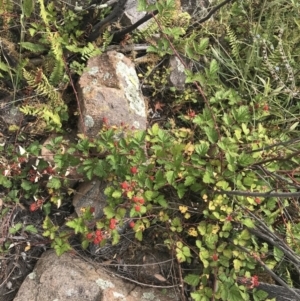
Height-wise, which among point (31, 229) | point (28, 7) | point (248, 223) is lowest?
point (248, 223)

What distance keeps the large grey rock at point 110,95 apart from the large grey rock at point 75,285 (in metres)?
0.95

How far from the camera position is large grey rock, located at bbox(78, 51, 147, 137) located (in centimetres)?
327

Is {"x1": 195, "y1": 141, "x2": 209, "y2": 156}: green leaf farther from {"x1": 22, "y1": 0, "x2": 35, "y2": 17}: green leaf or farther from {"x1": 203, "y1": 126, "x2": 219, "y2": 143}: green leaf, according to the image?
{"x1": 22, "y1": 0, "x2": 35, "y2": 17}: green leaf

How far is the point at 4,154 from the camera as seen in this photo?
3.25m

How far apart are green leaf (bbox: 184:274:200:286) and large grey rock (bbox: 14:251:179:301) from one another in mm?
216

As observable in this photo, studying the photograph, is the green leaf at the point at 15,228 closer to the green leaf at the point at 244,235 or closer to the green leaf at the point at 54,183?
the green leaf at the point at 54,183

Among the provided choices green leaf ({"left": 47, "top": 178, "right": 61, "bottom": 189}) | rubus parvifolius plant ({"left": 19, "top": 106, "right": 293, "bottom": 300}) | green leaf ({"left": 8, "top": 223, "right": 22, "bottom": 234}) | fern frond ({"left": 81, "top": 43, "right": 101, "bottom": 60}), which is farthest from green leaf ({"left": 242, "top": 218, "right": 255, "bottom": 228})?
fern frond ({"left": 81, "top": 43, "right": 101, "bottom": 60})

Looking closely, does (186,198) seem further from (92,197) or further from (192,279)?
(92,197)

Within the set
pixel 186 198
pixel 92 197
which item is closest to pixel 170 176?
pixel 186 198

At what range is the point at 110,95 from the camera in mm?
3342

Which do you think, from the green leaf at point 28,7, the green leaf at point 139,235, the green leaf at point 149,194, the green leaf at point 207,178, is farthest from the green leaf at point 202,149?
the green leaf at point 28,7

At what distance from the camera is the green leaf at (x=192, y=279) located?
2.96 m

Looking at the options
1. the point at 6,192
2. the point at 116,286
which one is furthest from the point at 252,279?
the point at 6,192

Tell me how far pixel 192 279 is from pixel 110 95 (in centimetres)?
149
